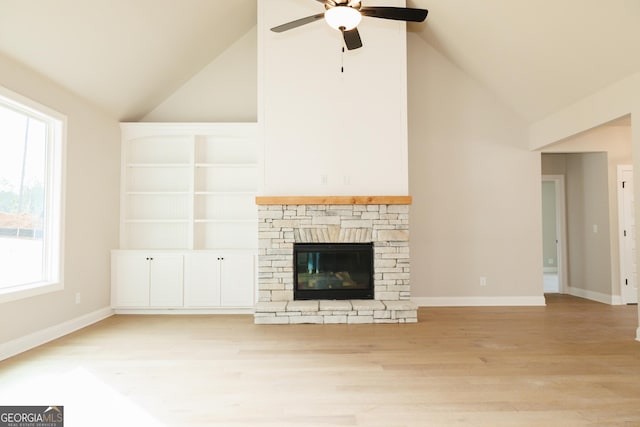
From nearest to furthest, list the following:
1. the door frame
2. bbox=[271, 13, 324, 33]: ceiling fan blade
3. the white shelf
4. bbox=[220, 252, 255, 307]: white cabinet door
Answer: bbox=[271, 13, 324, 33]: ceiling fan blade, bbox=[220, 252, 255, 307]: white cabinet door, the white shelf, the door frame

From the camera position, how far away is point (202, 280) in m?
4.93

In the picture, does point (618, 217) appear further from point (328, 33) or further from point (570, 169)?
point (328, 33)

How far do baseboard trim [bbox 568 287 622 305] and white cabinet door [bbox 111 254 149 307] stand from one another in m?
6.33

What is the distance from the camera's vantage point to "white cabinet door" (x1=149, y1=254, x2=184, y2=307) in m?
4.93

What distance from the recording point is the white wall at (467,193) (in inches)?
213

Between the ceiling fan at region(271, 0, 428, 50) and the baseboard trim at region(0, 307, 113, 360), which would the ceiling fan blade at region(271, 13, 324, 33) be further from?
the baseboard trim at region(0, 307, 113, 360)

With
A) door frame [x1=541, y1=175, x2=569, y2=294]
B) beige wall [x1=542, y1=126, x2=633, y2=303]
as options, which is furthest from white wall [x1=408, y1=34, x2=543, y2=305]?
door frame [x1=541, y1=175, x2=569, y2=294]

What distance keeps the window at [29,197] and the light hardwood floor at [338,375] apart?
0.70 meters

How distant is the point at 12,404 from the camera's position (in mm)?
2379

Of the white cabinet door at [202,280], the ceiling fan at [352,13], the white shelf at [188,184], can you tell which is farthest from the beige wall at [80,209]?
the ceiling fan at [352,13]

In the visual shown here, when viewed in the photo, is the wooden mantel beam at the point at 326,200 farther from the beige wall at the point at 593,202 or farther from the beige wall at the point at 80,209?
the beige wall at the point at 593,202

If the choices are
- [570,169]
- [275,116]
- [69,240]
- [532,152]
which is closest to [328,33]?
[275,116]

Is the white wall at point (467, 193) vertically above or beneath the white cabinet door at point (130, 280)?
above

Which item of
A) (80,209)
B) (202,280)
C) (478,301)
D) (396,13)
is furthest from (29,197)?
(478,301)
